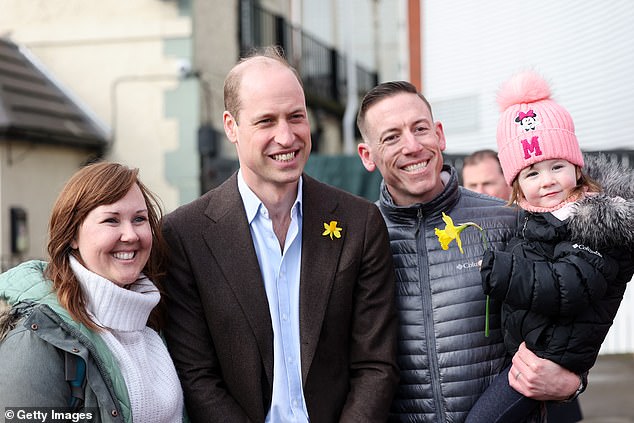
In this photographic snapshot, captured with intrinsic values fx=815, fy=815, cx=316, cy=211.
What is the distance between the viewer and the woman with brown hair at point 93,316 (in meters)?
2.51

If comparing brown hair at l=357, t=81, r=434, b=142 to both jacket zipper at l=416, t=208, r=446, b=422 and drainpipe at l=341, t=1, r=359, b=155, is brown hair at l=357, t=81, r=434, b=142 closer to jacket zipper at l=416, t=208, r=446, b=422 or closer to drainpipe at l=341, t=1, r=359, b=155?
jacket zipper at l=416, t=208, r=446, b=422

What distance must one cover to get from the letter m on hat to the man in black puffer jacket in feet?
1.03

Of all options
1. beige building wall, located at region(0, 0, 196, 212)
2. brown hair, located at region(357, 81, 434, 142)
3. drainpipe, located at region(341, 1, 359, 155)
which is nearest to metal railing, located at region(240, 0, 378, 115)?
drainpipe, located at region(341, 1, 359, 155)

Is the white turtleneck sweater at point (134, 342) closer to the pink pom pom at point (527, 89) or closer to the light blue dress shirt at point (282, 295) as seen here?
the light blue dress shirt at point (282, 295)

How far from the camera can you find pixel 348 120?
14.7m

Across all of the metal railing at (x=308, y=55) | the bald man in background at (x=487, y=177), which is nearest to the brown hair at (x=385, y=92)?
the bald man in background at (x=487, y=177)

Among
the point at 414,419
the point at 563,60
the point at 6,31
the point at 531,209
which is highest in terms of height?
the point at 6,31

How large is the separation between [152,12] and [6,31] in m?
1.99

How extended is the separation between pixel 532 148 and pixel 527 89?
0.27 m

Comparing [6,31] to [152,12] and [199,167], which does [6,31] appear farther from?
[199,167]

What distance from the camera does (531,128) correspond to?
119 inches

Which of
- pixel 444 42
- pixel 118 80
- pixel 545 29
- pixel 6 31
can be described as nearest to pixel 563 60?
pixel 545 29

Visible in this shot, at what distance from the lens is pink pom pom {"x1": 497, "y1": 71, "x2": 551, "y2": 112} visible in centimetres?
312

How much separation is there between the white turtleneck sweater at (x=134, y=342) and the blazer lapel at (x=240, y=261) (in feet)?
0.99
